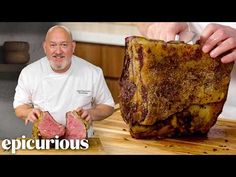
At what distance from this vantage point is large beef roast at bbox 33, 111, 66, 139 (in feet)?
4.16

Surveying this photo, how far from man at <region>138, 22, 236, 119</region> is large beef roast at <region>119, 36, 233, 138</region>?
0.02 meters

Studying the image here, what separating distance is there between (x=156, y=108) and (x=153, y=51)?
0.37 feet

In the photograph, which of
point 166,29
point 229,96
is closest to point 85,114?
point 166,29

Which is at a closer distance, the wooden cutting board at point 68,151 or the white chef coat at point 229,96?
the wooden cutting board at point 68,151

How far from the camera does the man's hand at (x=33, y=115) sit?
1.28 meters

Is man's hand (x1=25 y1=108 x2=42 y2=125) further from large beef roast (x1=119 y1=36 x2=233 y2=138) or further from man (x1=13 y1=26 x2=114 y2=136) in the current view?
large beef roast (x1=119 y1=36 x2=233 y2=138)

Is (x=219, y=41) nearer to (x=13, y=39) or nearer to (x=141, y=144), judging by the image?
(x=141, y=144)

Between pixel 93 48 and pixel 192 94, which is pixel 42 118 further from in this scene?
pixel 192 94

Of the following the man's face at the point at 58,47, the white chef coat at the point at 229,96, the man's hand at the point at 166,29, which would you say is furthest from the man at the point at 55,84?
the white chef coat at the point at 229,96

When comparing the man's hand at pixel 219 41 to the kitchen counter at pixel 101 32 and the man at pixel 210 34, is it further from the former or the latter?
the kitchen counter at pixel 101 32

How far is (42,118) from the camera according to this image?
4.17 feet

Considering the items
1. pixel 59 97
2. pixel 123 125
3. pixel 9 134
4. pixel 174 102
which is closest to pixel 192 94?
pixel 174 102

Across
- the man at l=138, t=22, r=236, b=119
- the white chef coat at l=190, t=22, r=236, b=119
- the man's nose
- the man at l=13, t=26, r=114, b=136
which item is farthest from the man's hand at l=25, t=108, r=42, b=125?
the white chef coat at l=190, t=22, r=236, b=119

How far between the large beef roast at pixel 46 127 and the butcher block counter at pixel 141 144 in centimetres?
3
